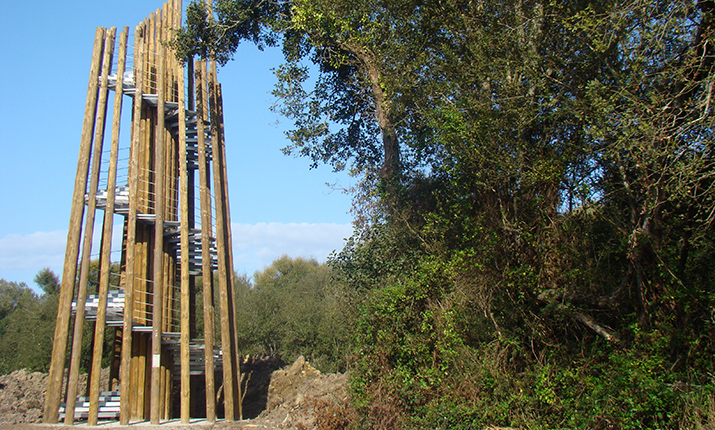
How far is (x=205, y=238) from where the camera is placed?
1376cm

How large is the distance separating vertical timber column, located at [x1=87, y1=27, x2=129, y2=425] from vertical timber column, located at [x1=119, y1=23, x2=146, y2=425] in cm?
36

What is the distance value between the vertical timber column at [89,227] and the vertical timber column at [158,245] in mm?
1215

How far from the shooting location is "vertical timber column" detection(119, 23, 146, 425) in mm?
12078

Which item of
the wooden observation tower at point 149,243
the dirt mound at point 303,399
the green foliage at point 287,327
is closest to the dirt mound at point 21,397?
the wooden observation tower at point 149,243

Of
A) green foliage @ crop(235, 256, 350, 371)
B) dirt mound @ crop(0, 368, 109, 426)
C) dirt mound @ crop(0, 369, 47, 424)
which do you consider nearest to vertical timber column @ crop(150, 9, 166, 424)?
dirt mound @ crop(0, 368, 109, 426)

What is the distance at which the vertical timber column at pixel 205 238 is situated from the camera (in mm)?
12920

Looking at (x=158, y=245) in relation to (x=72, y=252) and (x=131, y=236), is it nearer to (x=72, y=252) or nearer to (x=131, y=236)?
(x=131, y=236)

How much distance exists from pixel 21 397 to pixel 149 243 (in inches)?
322

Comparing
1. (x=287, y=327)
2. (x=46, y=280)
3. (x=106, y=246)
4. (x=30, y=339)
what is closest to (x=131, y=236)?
(x=106, y=246)

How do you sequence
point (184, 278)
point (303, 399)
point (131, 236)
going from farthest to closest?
point (303, 399) < point (184, 278) < point (131, 236)

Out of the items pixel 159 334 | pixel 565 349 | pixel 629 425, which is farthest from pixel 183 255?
pixel 629 425

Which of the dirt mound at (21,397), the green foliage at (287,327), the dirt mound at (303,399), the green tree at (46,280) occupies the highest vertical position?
the green tree at (46,280)

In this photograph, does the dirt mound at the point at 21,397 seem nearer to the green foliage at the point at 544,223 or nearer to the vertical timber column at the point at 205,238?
the vertical timber column at the point at 205,238

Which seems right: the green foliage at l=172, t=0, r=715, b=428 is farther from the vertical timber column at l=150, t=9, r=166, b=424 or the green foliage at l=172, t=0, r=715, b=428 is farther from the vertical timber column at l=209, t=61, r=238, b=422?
the vertical timber column at l=150, t=9, r=166, b=424
